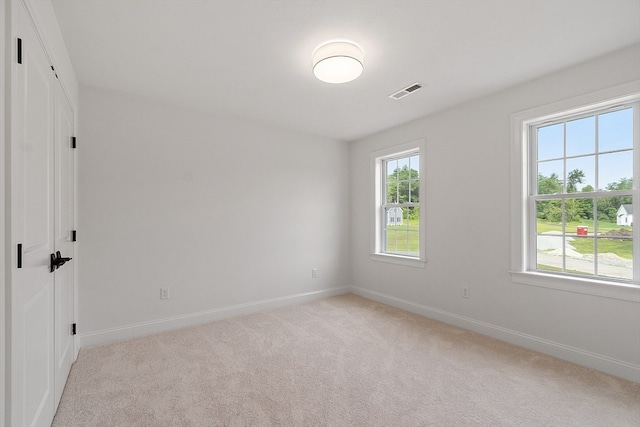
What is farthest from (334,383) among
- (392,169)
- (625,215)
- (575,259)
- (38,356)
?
(392,169)

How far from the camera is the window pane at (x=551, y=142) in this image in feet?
9.16

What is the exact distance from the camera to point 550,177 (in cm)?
285

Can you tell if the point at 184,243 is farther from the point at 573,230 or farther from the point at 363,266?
the point at 573,230

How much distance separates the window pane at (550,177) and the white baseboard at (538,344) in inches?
55.3

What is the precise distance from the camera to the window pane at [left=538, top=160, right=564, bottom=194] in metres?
2.79

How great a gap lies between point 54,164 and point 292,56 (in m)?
1.84

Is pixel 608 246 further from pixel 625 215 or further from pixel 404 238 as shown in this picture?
pixel 404 238

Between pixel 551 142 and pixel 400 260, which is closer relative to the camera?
pixel 551 142

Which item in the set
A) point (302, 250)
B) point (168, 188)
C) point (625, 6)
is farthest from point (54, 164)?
point (625, 6)

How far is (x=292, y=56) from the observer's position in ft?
7.85

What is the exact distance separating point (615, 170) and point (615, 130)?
337 millimetres

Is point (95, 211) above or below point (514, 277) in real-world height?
above

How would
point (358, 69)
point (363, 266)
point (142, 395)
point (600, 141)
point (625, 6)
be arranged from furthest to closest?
point (363, 266)
point (600, 141)
point (358, 69)
point (142, 395)
point (625, 6)

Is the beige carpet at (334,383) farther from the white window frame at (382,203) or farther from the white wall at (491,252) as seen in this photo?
the white window frame at (382,203)
